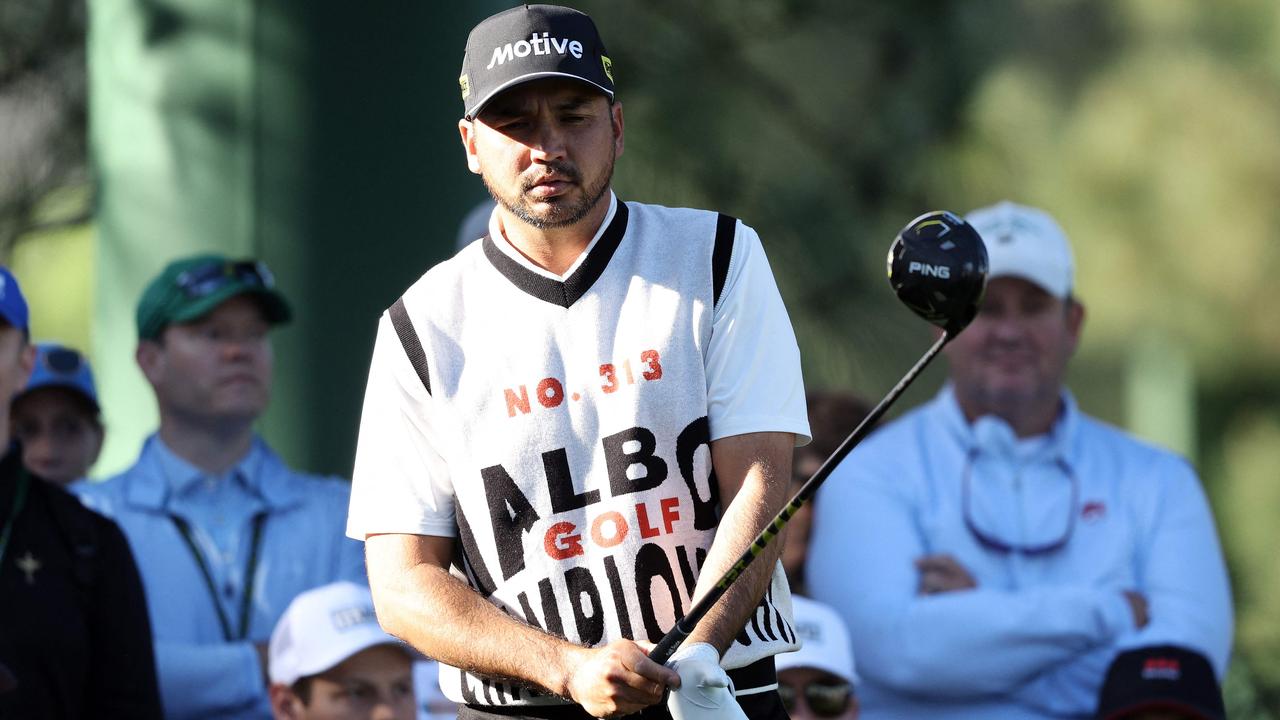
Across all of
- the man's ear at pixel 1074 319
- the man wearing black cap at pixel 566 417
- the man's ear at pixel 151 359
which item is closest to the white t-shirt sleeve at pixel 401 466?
the man wearing black cap at pixel 566 417

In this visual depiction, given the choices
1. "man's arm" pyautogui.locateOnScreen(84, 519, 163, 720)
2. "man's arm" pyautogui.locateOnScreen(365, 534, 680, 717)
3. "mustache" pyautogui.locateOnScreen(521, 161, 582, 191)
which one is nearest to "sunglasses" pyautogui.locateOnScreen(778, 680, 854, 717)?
"man's arm" pyautogui.locateOnScreen(84, 519, 163, 720)

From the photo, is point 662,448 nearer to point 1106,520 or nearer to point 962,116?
point 1106,520

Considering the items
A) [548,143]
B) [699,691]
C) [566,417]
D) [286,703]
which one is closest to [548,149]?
[548,143]

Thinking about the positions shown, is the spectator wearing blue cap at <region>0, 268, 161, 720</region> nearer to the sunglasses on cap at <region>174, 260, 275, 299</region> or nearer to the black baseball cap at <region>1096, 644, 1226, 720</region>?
the sunglasses on cap at <region>174, 260, 275, 299</region>

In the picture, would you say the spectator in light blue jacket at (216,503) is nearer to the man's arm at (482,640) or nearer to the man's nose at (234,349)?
the man's nose at (234,349)

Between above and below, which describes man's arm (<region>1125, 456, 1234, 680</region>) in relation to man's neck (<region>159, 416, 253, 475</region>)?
below

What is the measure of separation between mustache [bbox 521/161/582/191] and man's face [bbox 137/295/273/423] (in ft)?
8.47

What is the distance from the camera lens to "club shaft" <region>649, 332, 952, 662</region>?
339 centimetres

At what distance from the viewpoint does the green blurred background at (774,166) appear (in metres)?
6.89

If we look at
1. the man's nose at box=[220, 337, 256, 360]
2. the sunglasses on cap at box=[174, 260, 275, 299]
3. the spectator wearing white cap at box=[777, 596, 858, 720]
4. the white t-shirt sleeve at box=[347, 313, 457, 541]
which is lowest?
the spectator wearing white cap at box=[777, 596, 858, 720]

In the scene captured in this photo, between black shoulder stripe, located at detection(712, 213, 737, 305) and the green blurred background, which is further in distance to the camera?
the green blurred background

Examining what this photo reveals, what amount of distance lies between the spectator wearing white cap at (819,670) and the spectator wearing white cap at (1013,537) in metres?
0.15

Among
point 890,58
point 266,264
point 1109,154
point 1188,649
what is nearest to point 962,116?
point 890,58

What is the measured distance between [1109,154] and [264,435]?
542 cm
